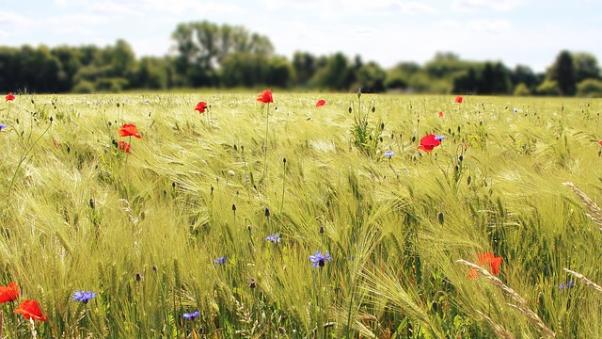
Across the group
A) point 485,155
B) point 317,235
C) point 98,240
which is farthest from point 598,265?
point 98,240

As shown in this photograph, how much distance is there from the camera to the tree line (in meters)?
48.3

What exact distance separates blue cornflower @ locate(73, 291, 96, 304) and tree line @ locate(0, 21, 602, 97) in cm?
3257

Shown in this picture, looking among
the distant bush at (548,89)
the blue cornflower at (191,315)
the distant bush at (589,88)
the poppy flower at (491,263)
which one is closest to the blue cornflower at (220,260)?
the blue cornflower at (191,315)

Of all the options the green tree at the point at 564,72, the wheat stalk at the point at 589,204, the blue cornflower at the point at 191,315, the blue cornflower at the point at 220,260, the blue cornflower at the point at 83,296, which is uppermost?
the green tree at the point at 564,72

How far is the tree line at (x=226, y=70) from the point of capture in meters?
48.3

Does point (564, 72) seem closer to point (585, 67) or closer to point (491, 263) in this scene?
point (585, 67)

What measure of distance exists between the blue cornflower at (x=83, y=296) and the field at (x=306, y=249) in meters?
0.06

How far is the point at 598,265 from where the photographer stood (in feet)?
5.54

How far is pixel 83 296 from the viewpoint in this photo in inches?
56.9

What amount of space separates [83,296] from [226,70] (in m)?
60.7

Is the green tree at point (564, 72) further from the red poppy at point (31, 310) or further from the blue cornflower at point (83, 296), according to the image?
the red poppy at point (31, 310)

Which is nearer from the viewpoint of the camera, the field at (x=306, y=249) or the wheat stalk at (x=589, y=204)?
the wheat stalk at (x=589, y=204)

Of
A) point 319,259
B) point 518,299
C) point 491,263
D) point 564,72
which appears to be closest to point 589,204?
point 518,299

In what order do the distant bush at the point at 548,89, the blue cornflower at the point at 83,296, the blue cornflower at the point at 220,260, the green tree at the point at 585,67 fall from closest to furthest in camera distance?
1. the blue cornflower at the point at 83,296
2. the blue cornflower at the point at 220,260
3. the distant bush at the point at 548,89
4. the green tree at the point at 585,67
